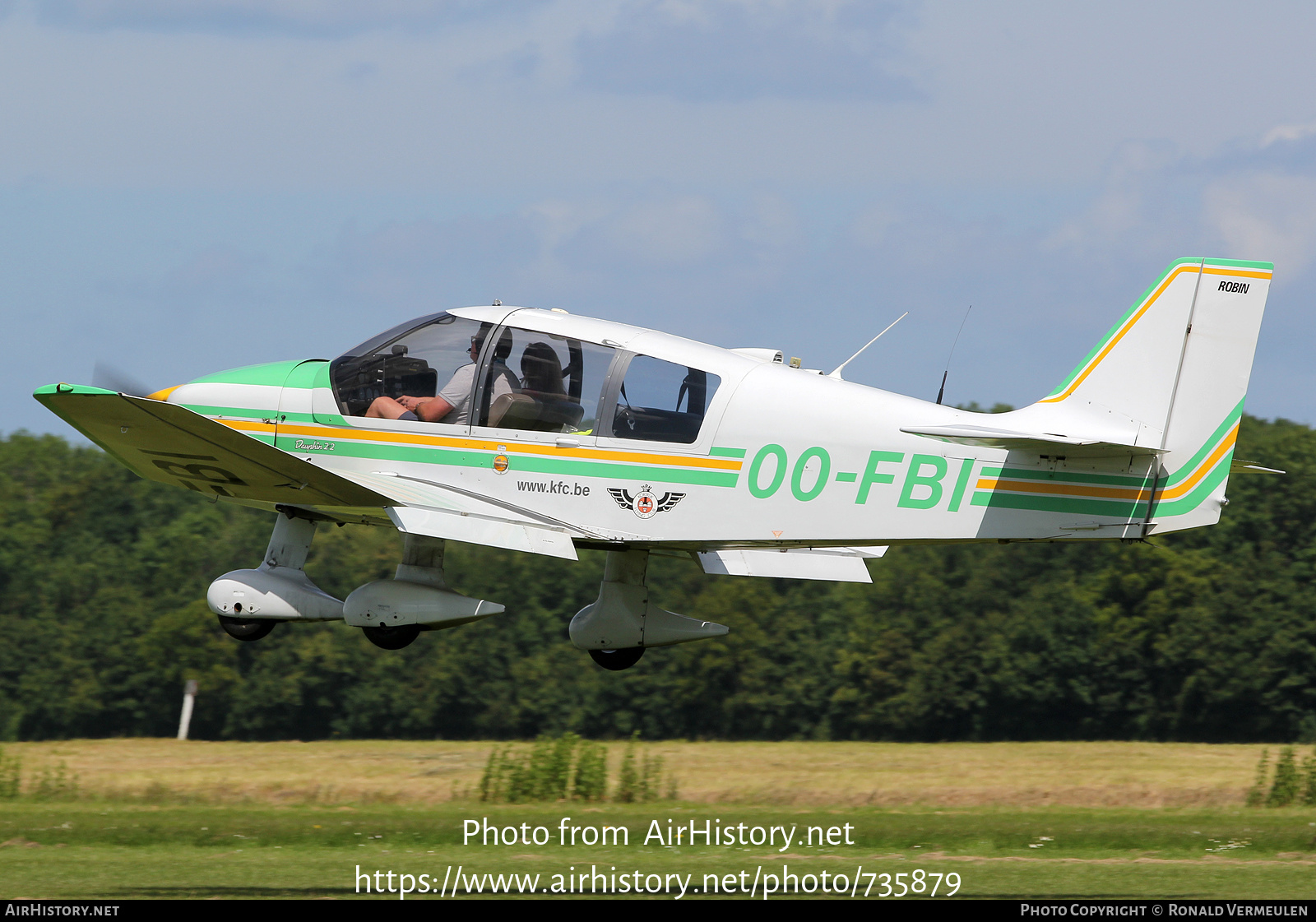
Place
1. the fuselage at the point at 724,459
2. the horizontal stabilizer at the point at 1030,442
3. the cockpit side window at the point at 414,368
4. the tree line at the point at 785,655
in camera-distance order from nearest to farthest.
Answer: the horizontal stabilizer at the point at 1030,442 → the fuselage at the point at 724,459 → the cockpit side window at the point at 414,368 → the tree line at the point at 785,655

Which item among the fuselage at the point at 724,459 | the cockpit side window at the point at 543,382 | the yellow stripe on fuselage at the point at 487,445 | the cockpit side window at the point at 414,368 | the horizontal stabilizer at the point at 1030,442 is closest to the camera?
the horizontal stabilizer at the point at 1030,442

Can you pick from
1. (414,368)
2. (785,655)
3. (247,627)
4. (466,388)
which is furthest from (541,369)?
(785,655)

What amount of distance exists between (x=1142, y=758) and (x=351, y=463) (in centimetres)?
2674

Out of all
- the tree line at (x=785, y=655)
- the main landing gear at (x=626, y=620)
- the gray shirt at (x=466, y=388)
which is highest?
the gray shirt at (x=466, y=388)

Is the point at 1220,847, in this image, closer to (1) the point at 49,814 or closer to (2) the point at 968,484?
(2) the point at 968,484

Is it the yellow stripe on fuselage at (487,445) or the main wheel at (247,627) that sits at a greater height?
the yellow stripe on fuselage at (487,445)

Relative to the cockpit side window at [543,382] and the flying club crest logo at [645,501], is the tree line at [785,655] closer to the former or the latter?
the cockpit side window at [543,382]

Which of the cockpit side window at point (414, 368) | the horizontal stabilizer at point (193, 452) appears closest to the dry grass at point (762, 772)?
the cockpit side window at point (414, 368)

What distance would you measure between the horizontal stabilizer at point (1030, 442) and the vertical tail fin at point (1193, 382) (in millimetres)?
207

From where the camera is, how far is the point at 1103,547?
218ft

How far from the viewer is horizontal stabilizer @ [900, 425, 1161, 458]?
31.0ft

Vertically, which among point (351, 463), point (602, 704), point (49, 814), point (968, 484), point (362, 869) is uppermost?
point (968, 484)

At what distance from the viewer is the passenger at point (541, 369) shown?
10883 millimetres

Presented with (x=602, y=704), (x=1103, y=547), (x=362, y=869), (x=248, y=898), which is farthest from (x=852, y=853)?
(x=1103, y=547)
